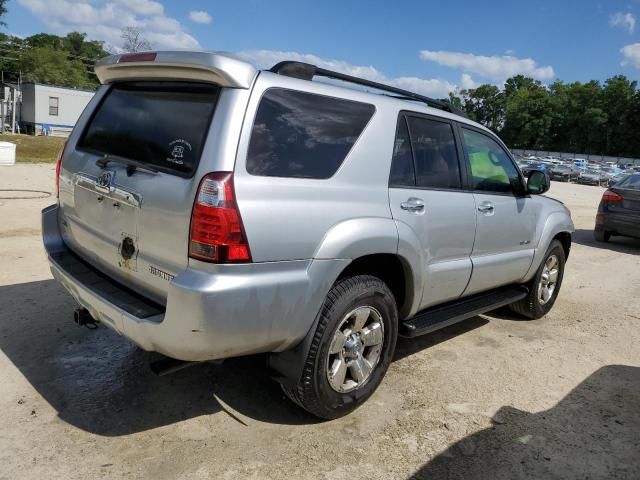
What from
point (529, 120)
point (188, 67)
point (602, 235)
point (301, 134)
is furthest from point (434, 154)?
point (529, 120)

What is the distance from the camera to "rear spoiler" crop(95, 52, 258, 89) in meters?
2.57

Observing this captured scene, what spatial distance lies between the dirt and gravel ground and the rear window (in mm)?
A: 1492

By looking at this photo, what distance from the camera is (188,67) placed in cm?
267

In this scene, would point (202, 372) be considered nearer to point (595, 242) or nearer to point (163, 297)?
point (163, 297)

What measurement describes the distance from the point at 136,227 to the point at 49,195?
359 inches

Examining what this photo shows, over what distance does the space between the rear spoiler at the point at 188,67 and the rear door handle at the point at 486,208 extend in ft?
7.20

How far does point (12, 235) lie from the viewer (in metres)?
7.08

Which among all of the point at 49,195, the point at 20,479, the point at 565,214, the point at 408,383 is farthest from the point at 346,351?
the point at 49,195

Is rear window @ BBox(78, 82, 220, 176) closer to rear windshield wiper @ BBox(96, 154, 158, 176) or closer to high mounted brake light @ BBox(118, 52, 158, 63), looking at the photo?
rear windshield wiper @ BBox(96, 154, 158, 176)

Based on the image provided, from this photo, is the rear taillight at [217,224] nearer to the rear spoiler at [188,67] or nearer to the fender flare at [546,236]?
the rear spoiler at [188,67]


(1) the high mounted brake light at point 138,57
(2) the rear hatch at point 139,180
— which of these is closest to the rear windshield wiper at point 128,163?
(2) the rear hatch at point 139,180

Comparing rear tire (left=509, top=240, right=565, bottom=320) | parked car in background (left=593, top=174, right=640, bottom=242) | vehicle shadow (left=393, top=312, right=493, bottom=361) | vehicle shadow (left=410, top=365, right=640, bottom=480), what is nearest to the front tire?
vehicle shadow (left=410, top=365, right=640, bottom=480)

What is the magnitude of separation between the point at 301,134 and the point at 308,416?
1695 millimetres

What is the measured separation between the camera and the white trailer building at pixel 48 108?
39.4 meters
